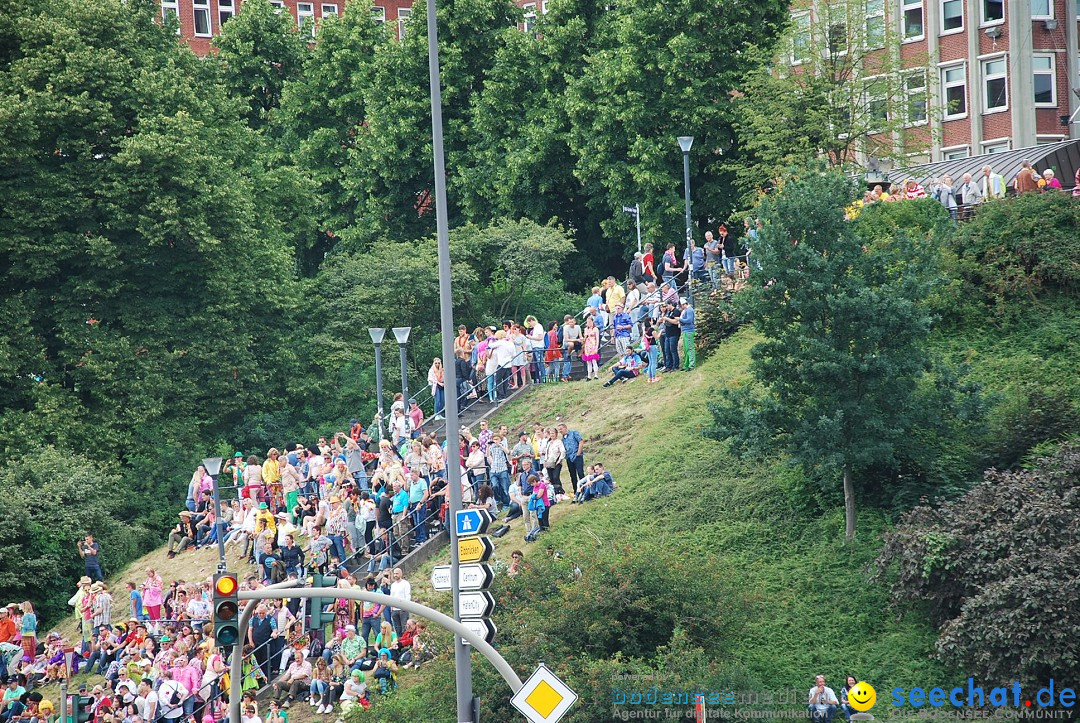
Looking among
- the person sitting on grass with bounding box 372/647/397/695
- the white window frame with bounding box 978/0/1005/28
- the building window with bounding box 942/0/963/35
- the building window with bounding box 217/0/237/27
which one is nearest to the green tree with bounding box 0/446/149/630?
the person sitting on grass with bounding box 372/647/397/695

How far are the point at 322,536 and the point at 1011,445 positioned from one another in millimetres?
14317

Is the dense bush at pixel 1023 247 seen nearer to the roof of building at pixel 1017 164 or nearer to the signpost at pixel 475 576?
the roof of building at pixel 1017 164

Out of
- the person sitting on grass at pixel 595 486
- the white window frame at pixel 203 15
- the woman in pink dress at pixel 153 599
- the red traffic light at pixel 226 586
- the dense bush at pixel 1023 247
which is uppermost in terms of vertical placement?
the white window frame at pixel 203 15

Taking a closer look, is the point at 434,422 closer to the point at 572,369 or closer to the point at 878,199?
the point at 572,369

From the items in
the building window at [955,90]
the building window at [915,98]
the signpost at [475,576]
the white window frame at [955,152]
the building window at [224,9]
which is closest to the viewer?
the signpost at [475,576]

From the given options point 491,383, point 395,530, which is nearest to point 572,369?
point 491,383

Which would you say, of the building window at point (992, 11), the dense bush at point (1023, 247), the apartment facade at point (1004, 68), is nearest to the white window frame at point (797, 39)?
the dense bush at point (1023, 247)

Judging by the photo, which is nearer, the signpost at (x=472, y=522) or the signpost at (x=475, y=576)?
the signpost at (x=475, y=576)

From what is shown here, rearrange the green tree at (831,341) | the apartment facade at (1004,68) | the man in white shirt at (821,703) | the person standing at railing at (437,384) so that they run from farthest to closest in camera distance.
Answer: the apartment facade at (1004,68) → the person standing at railing at (437,384) → the green tree at (831,341) → the man in white shirt at (821,703)

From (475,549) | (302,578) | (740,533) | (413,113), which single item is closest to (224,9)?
(413,113)

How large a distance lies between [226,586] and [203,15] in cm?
5697

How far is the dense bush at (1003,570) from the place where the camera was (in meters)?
21.4

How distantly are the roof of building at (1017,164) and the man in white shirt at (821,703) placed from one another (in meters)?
23.7

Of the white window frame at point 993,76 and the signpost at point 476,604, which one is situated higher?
the white window frame at point 993,76
